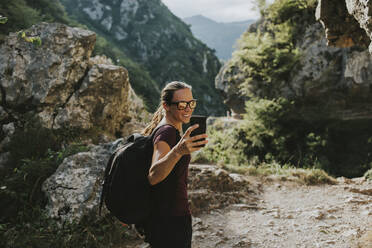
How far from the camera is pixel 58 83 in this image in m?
8.06

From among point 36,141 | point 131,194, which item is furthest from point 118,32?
point 131,194

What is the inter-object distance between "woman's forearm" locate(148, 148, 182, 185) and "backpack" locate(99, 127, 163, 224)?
148 mm

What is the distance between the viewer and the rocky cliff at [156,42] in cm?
6372

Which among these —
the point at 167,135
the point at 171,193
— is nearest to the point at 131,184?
the point at 171,193

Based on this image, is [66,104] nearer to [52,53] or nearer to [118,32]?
[52,53]

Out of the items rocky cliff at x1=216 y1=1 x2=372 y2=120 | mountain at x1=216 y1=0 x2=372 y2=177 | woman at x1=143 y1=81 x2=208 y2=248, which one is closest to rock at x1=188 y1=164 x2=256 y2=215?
woman at x1=143 y1=81 x2=208 y2=248

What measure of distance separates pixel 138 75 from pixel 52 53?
28.9 meters

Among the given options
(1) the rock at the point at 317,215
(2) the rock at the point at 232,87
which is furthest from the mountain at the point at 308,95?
(1) the rock at the point at 317,215

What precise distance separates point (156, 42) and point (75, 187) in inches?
2804

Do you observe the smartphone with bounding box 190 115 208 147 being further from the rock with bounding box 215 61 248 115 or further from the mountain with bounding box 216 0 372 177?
the rock with bounding box 215 61 248 115

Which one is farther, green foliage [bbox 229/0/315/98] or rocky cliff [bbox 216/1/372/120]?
green foliage [bbox 229/0/315/98]

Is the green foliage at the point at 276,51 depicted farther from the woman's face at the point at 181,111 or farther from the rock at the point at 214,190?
the woman's face at the point at 181,111

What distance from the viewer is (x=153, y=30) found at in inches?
2891

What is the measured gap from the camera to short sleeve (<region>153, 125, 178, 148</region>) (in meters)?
Result: 1.75
